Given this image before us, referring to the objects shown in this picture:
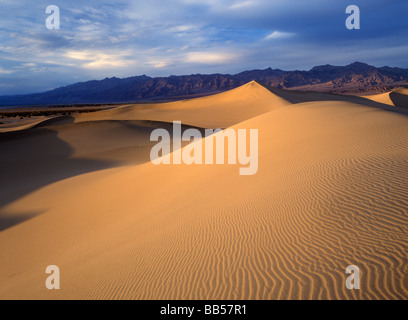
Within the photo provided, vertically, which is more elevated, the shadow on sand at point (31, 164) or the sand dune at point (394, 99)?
the sand dune at point (394, 99)

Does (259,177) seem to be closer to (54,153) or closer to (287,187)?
(287,187)

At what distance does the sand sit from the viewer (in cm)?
347

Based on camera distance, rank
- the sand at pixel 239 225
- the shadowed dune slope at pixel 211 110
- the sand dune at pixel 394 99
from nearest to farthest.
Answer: the sand at pixel 239 225, the shadowed dune slope at pixel 211 110, the sand dune at pixel 394 99

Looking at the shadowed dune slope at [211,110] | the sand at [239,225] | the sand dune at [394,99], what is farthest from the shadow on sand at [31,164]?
the sand dune at [394,99]

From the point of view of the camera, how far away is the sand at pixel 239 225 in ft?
11.4

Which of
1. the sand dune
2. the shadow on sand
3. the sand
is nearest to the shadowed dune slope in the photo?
the shadow on sand

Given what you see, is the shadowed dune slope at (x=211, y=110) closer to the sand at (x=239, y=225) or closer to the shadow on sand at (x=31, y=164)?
the shadow on sand at (x=31, y=164)

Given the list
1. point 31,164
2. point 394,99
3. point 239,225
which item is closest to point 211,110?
point 31,164

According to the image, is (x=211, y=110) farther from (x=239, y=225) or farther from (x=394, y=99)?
(x=239, y=225)

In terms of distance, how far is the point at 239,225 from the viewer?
197 inches

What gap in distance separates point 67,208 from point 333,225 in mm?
8478

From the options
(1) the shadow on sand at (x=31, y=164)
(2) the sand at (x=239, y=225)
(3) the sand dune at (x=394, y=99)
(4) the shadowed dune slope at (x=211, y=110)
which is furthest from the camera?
(3) the sand dune at (x=394, y=99)

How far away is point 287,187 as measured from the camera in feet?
19.5

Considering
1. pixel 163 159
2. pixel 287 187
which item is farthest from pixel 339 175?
pixel 163 159
